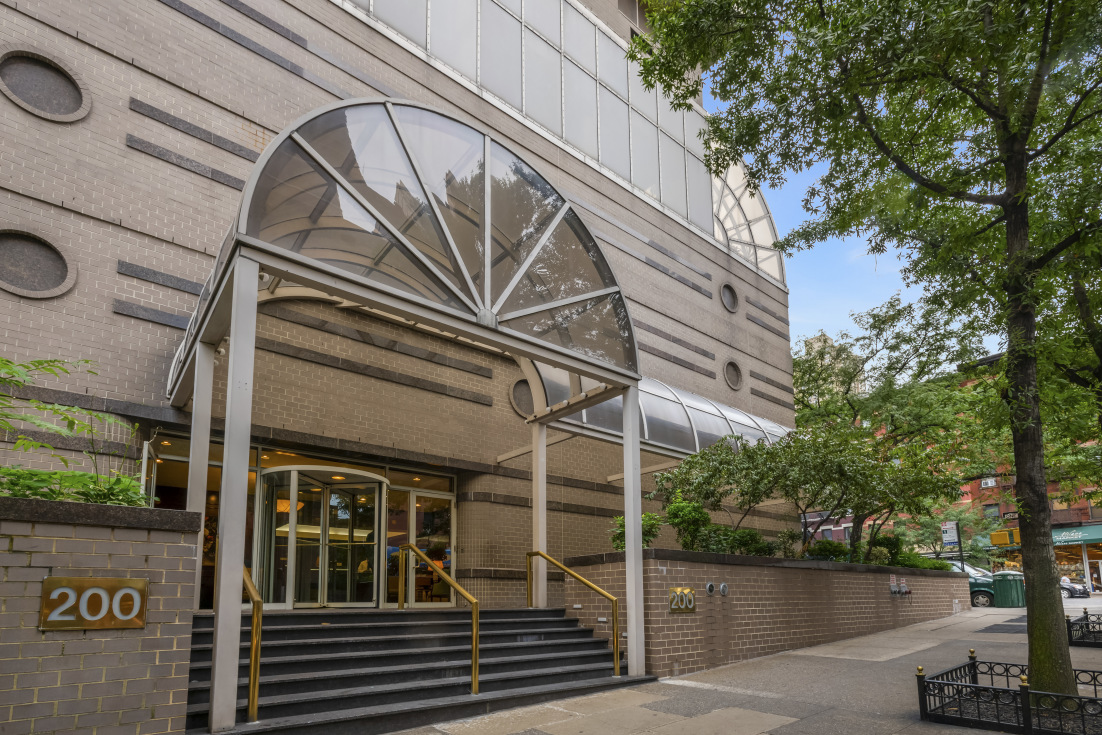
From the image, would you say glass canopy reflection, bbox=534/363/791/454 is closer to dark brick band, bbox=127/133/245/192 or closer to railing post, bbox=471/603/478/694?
railing post, bbox=471/603/478/694

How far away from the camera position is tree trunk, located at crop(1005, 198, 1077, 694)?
782 centimetres

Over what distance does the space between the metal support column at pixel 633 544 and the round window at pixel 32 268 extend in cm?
753

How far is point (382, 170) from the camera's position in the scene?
848cm

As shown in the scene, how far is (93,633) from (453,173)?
6079 mm

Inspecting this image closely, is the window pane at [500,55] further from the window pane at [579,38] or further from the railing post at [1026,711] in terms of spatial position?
the railing post at [1026,711]

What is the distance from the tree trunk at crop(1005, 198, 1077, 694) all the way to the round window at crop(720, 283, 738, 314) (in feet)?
45.4

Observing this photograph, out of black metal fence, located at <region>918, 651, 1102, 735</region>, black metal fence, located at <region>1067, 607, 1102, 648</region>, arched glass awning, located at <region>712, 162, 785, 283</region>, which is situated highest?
arched glass awning, located at <region>712, 162, 785, 283</region>

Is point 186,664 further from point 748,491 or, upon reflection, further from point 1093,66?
point 1093,66

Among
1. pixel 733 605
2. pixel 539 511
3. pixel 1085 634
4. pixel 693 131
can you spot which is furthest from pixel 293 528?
pixel 693 131

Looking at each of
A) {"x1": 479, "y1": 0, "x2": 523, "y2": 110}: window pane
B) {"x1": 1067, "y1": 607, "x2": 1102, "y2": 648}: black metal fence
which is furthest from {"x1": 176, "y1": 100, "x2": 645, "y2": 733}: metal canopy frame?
{"x1": 1067, "y1": 607, "x2": 1102, "y2": 648}: black metal fence

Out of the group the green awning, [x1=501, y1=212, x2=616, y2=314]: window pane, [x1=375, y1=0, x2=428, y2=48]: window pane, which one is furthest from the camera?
the green awning

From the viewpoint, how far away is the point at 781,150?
10.7 m

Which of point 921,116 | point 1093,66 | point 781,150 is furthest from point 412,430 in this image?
point 1093,66

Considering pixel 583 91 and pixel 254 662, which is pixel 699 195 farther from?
pixel 254 662
